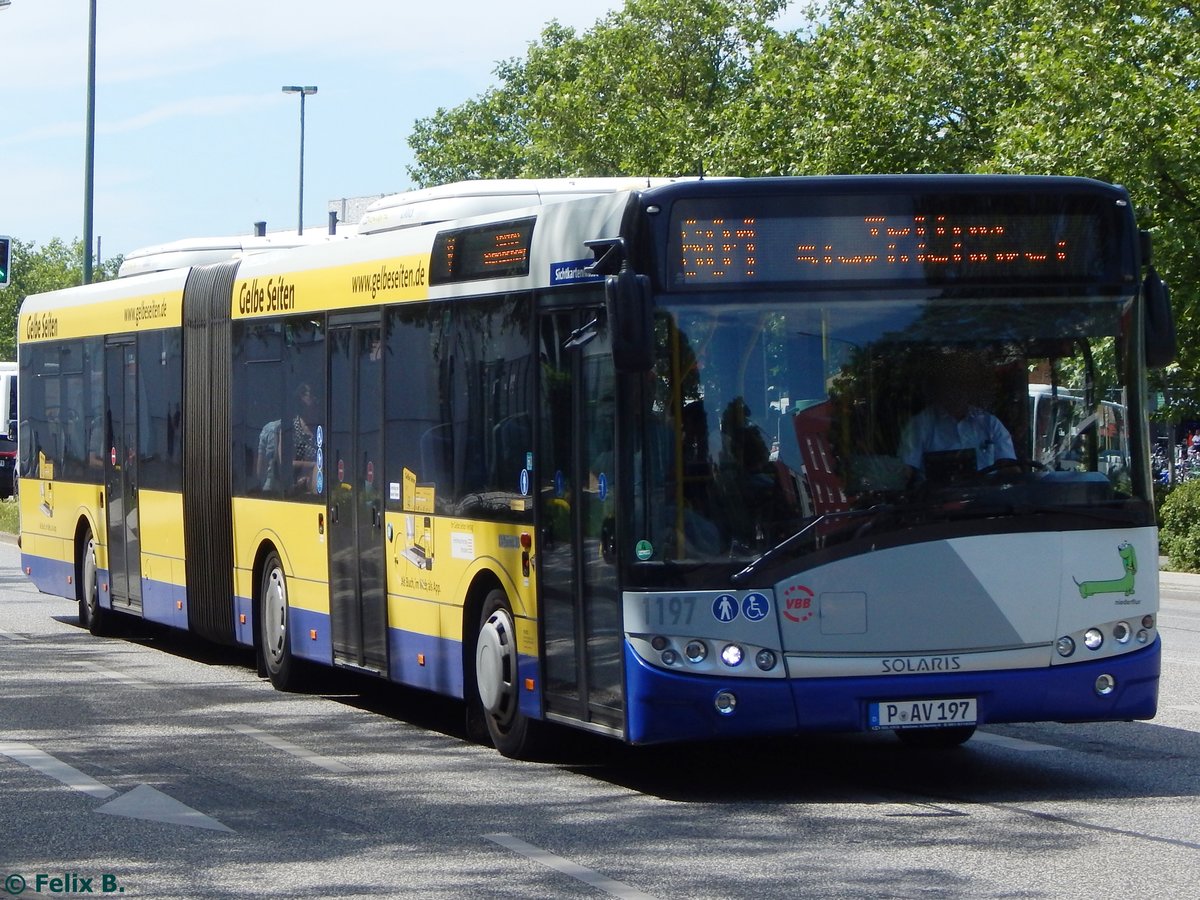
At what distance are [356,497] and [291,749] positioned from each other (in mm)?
2012

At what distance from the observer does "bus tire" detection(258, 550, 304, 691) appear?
46.2ft

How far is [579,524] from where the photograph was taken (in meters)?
9.78

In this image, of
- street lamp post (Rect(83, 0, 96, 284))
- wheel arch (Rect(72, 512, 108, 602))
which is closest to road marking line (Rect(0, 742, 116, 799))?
wheel arch (Rect(72, 512, 108, 602))

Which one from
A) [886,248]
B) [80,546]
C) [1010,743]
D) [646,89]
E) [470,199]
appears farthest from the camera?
[646,89]

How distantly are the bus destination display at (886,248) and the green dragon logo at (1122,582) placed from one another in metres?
1.24

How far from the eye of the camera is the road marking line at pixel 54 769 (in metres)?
9.68

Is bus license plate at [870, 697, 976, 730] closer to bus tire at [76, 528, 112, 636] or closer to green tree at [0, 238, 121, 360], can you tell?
bus tire at [76, 528, 112, 636]

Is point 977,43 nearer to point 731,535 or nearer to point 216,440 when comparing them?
point 216,440

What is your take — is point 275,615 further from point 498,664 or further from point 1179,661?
point 1179,661

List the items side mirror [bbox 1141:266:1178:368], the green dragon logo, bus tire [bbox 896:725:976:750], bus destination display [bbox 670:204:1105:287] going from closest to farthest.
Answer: bus destination display [bbox 670:204:1105:287] → the green dragon logo → side mirror [bbox 1141:266:1178:368] → bus tire [bbox 896:725:976:750]

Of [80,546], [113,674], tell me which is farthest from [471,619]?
[80,546]

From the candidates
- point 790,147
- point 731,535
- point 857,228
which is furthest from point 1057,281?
point 790,147

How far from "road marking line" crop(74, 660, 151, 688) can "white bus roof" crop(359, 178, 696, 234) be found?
3535 millimetres

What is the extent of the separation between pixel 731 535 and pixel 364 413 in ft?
12.7
